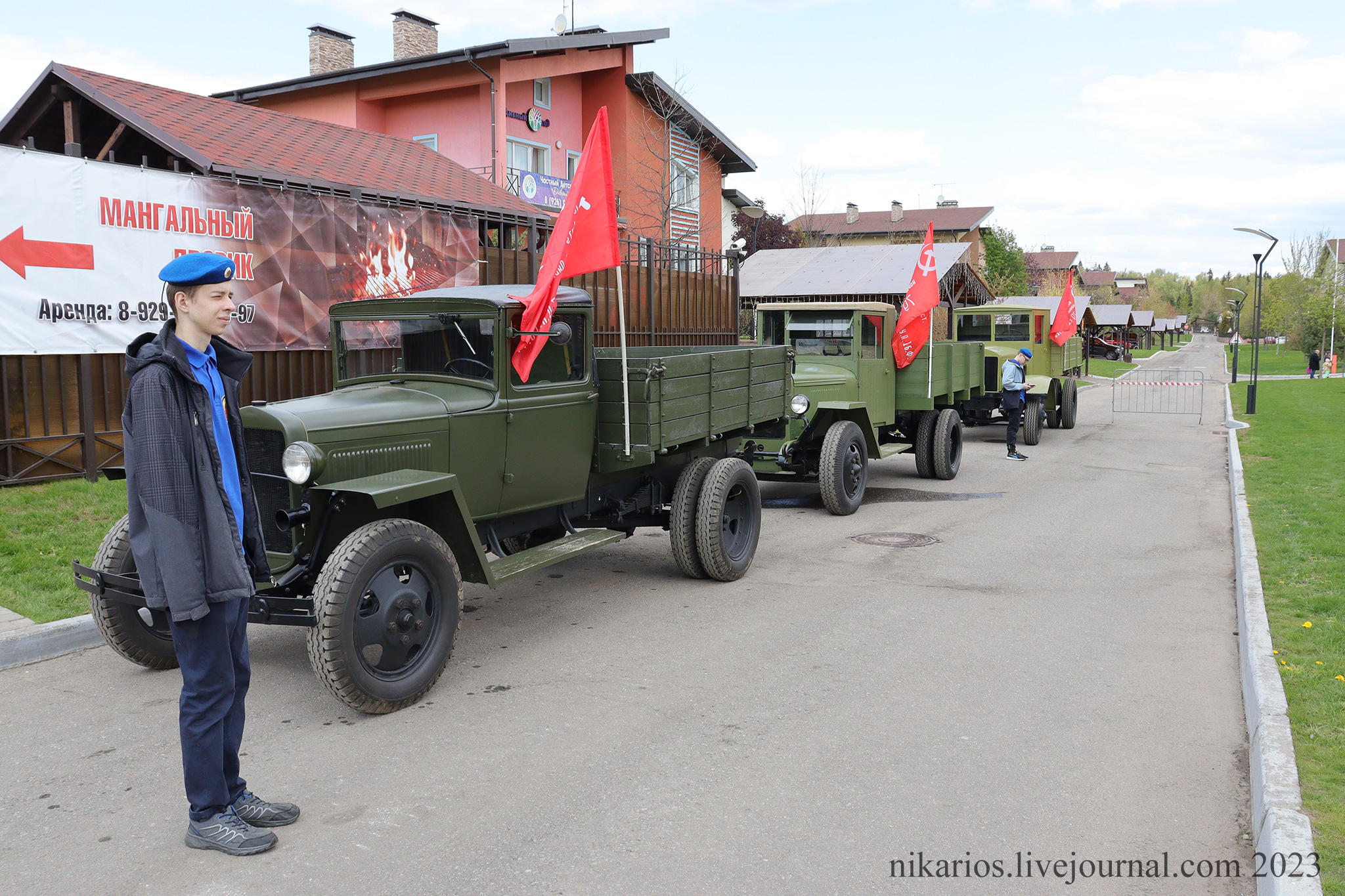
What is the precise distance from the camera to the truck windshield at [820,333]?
11312 millimetres

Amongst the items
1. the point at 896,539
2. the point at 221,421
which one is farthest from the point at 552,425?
the point at 896,539

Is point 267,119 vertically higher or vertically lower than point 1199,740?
higher

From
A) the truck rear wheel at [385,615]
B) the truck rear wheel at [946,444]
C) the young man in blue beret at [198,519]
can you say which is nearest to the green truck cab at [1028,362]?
the truck rear wheel at [946,444]

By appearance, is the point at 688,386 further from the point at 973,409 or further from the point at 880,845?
the point at 973,409

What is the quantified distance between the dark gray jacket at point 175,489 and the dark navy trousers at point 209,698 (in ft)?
0.28

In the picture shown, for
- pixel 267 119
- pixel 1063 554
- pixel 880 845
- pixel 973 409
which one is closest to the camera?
pixel 880 845

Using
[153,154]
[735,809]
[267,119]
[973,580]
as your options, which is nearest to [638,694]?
[735,809]

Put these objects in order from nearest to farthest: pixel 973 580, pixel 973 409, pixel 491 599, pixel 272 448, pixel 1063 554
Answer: pixel 272 448 < pixel 491 599 < pixel 973 580 < pixel 1063 554 < pixel 973 409

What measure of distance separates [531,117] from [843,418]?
15.1 metres

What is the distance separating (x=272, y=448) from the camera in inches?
195

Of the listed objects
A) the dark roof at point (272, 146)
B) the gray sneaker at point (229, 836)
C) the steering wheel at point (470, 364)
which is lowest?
the gray sneaker at point (229, 836)

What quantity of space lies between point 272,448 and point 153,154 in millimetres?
8676

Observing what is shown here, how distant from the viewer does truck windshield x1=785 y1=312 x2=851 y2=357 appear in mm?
11312

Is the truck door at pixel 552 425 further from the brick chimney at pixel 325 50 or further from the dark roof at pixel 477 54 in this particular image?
the brick chimney at pixel 325 50
